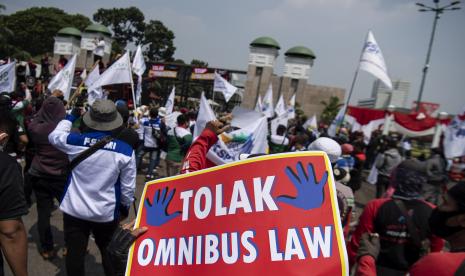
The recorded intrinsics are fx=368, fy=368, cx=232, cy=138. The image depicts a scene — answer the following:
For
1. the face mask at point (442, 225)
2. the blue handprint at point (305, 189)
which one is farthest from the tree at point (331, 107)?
the blue handprint at point (305, 189)

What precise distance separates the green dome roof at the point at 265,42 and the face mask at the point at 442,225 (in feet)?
91.1

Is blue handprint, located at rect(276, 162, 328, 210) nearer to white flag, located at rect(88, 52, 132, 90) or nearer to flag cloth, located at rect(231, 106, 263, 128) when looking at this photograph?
flag cloth, located at rect(231, 106, 263, 128)

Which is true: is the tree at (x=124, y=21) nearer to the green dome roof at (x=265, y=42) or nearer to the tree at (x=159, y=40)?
the tree at (x=159, y=40)

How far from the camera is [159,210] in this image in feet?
5.46

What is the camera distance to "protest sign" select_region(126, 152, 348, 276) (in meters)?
1.22

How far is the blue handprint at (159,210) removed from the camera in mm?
1629

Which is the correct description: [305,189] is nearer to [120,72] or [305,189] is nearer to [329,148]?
[329,148]

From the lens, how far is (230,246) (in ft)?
4.55

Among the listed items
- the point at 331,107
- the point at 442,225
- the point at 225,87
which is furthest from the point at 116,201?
the point at 331,107

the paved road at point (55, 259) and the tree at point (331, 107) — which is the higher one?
the tree at point (331, 107)

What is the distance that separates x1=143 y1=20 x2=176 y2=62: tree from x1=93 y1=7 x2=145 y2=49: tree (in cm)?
250

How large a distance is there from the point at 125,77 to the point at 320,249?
6.52m

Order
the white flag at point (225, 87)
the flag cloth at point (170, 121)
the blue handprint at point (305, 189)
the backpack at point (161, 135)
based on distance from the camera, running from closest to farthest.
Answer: the blue handprint at point (305, 189) < the backpack at point (161, 135) < the flag cloth at point (170, 121) < the white flag at point (225, 87)

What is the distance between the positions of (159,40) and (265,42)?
1224 inches
